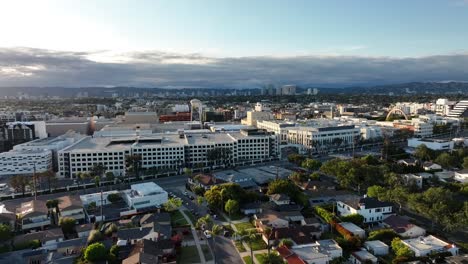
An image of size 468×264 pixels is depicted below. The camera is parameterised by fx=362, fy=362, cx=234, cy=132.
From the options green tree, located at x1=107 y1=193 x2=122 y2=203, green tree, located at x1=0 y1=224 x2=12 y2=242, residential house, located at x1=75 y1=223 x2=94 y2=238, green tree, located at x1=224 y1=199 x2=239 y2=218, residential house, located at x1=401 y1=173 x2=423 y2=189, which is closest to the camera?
green tree, located at x1=0 y1=224 x2=12 y2=242

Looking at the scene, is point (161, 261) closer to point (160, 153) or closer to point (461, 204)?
point (461, 204)

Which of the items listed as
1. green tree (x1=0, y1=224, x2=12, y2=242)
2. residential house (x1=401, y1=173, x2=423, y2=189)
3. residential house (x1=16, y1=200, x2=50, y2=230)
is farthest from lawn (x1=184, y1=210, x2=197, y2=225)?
residential house (x1=401, y1=173, x2=423, y2=189)

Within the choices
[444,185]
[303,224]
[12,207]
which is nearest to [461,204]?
[444,185]

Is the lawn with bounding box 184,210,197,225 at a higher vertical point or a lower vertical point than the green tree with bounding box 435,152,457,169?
lower

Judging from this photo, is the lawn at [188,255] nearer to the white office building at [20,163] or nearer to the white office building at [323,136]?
the white office building at [20,163]

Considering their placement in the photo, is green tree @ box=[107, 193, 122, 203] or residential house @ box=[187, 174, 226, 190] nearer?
green tree @ box=[107, 193, 122, 203]

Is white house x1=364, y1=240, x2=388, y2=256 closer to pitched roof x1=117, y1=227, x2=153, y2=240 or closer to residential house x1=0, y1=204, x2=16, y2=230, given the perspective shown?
A: pitched roof x1=117, y1=227, x2=153, y2=240

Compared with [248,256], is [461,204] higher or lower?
higher

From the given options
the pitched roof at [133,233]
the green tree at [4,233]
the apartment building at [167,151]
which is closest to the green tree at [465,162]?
the apartment building at [167,151]
